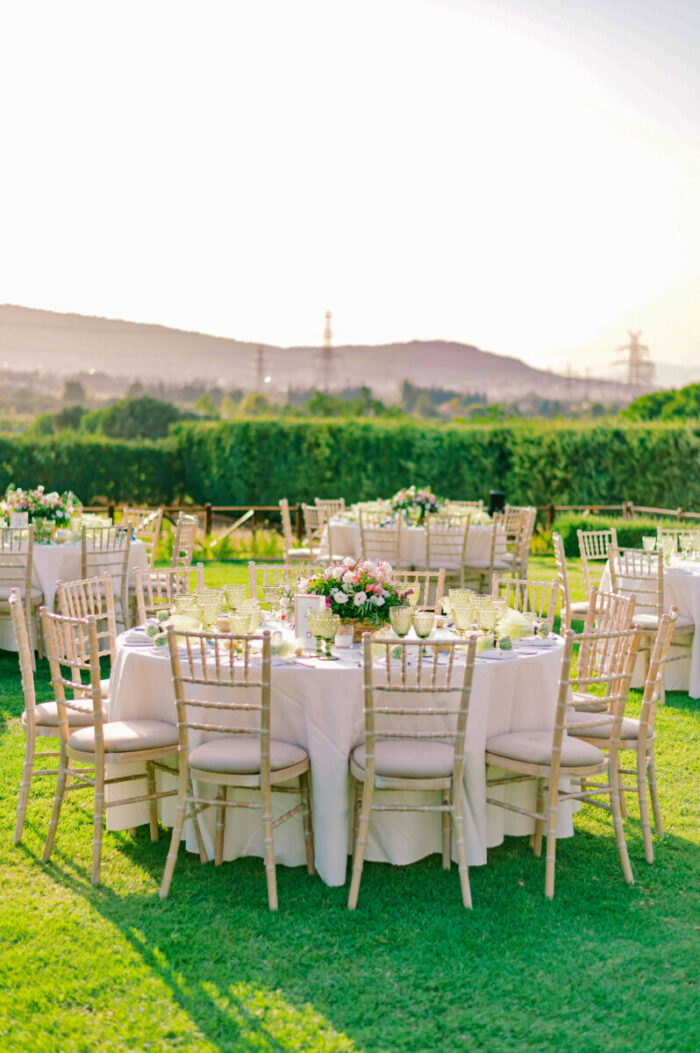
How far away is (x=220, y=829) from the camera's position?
172 inches

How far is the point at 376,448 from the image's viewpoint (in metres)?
19.9

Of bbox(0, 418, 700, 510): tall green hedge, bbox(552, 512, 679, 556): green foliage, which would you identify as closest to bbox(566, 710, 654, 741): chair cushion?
bbox(552, 512, 679, 556): green foliage

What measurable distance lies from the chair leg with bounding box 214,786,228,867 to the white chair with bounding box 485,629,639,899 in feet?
3.76

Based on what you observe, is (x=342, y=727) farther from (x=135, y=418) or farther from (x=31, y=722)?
(x=135, y=418)

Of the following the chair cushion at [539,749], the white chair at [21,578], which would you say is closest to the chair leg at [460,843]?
the chair cushion at [539,749]

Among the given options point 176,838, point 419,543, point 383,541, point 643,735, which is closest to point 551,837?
point 643,735

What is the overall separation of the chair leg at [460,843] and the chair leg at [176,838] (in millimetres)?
1091

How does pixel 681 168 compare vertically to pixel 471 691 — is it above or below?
above

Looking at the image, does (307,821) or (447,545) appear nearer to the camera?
(307,821)

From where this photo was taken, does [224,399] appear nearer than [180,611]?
No

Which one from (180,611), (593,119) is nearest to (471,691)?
(180,611)

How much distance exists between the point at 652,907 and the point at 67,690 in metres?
4.56

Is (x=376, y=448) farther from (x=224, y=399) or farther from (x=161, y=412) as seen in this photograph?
(x=224, y=399)

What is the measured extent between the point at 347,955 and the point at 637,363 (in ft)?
231
